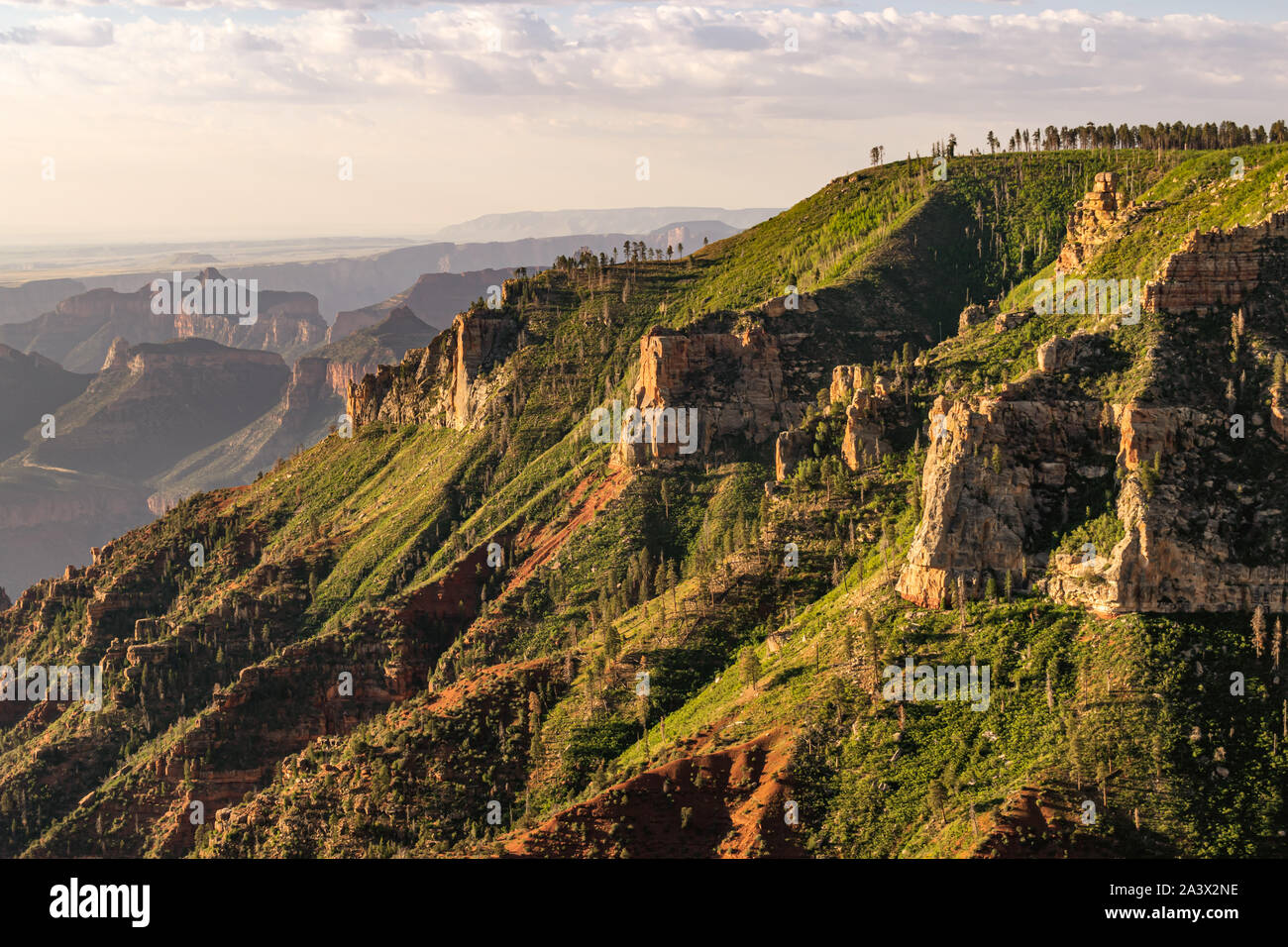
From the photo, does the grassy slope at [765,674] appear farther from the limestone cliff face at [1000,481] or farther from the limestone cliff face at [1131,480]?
the limestone cliff face at [1000,481]

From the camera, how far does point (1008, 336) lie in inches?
6388

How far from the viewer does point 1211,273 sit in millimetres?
131500

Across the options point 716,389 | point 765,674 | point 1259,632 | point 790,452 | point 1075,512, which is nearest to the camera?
point 1259,632

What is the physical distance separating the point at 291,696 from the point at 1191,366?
121m

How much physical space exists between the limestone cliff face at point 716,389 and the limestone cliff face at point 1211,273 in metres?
67.9

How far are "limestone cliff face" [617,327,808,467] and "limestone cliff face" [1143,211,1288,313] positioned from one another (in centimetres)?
6788

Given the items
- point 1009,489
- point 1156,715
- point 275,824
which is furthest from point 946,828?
point 275,824

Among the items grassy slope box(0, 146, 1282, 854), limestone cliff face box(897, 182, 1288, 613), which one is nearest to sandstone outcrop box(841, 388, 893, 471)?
grassy slope box(0, 146, 1282, 854)

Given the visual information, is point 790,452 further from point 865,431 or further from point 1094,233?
point 1094,233

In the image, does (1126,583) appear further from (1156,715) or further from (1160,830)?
(1160,830)

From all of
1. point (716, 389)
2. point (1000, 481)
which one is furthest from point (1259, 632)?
point (716, 389)

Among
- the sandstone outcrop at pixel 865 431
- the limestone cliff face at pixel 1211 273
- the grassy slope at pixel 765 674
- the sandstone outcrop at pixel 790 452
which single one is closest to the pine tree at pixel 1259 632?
the grassy slope at pixel 765 674

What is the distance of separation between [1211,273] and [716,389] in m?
79.1

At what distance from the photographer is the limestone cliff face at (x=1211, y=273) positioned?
429ft
